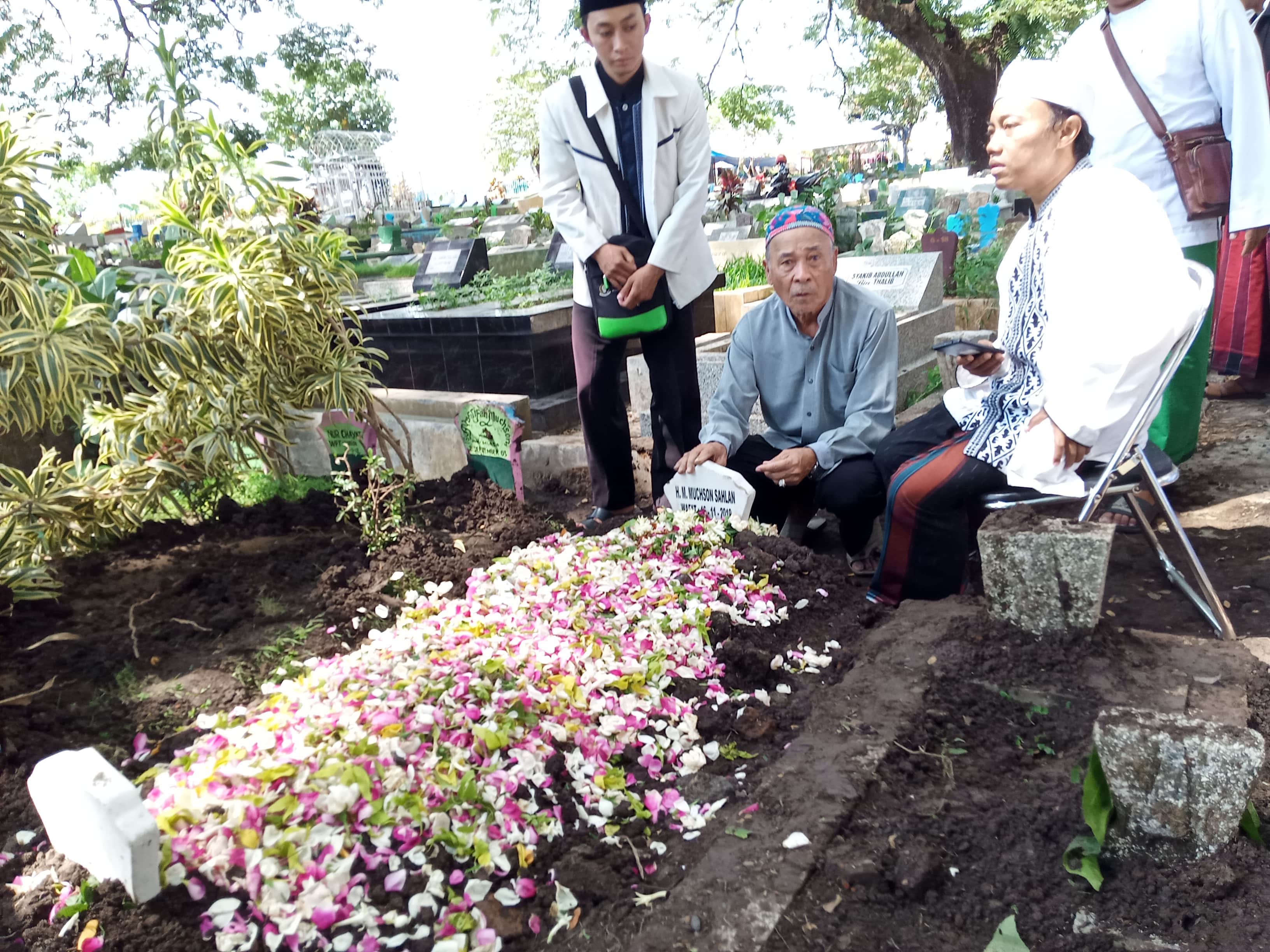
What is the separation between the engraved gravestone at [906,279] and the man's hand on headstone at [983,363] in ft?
9.11

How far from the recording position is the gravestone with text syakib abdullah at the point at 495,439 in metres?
3.60

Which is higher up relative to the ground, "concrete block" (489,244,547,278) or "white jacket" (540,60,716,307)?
"white jacket" (540,60,716,307)

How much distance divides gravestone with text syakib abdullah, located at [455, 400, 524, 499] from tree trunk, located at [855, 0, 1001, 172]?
13.8m

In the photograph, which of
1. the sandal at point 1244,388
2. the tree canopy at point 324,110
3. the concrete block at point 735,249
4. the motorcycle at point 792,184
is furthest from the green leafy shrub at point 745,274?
the tree canopy at point 324,110

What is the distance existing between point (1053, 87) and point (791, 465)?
4.53ft

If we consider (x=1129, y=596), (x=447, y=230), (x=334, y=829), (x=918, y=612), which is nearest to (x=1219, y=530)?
(x=1129, y=596)

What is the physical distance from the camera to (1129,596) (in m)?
2.87

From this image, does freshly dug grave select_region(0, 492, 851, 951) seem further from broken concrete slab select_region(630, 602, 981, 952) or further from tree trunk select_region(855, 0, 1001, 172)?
tree trunk select_region(855, 0, 1001, 172)

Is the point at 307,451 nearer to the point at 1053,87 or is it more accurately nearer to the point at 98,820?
the point at 98,820

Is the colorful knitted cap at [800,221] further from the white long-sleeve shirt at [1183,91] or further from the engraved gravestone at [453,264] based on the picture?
the engraved gravestone at [453,264]

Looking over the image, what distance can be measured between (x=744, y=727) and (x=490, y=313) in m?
3.40

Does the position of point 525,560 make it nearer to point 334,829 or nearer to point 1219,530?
point 334,829

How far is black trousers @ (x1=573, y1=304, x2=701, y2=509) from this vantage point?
357 cm

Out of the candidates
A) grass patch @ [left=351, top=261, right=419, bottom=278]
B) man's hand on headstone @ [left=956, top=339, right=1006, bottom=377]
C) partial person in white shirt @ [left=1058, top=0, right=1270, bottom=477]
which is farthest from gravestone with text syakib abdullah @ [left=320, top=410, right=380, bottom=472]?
grass patch @ [left=351, top=261, right=419, bottom=278]
